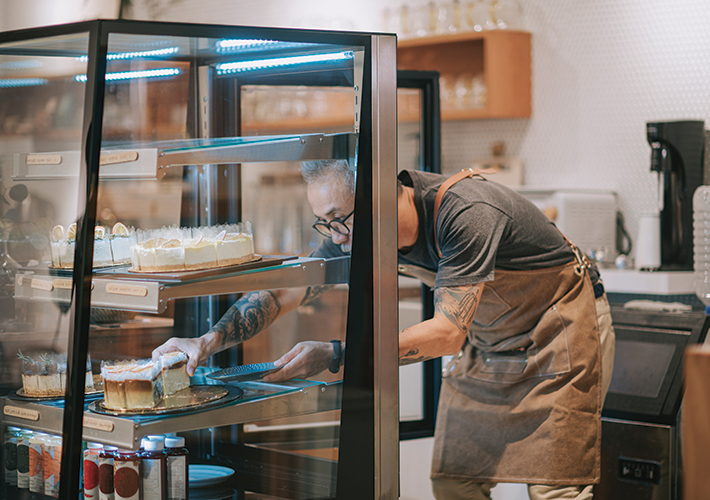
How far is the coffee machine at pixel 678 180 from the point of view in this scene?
2.98 m

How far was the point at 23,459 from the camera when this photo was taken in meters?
1.76

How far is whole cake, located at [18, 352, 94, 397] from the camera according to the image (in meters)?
1.69

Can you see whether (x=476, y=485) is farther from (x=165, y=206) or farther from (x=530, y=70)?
(x=530, y=70)

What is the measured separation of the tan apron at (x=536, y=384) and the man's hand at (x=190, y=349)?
0.80m

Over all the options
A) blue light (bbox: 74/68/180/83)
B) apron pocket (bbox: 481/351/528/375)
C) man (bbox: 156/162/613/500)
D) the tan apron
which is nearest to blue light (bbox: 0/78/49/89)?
blue light (bbox: 74/68/180/83)

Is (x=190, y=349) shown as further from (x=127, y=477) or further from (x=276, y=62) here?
(x=276, y=62)

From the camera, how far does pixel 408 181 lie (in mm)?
1950

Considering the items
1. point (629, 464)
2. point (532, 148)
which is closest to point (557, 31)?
point (532, 148)

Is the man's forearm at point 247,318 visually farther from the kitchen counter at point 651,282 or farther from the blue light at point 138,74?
the kitchen counter at point 651,282

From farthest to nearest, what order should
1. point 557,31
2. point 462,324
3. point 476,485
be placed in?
point 557,31
point 476,485
point 462,324

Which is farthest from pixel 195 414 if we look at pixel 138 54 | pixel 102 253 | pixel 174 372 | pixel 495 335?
pixel 495 335

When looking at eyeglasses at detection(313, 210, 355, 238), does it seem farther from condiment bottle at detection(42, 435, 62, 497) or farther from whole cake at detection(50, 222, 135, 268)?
condiment bottle at detection(42, 435, 62, 497)

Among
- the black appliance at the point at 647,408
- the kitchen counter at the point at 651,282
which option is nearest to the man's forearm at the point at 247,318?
the black appliance at the point at 647,408

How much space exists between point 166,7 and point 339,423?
4023 mm
